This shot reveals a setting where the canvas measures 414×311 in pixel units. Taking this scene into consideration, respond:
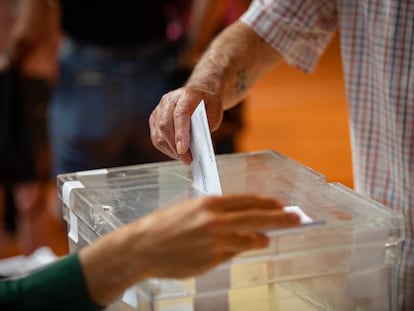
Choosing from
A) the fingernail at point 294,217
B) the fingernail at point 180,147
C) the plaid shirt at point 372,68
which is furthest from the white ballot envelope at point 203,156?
the plaid shirt at point 372,68

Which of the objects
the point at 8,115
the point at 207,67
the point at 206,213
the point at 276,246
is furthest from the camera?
the point at 8,115

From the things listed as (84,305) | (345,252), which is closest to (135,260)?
(84,305)

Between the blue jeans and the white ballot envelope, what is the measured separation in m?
1.43

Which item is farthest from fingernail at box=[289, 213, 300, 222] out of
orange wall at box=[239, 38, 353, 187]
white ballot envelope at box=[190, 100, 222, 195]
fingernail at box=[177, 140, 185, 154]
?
orange wall at box=[239, 38, 353, 187]

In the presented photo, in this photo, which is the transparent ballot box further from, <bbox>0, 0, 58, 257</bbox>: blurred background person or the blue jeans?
<bbox>0, 0, 58, 257</bbox>: blurred background person

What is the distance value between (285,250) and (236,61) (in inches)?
25.5

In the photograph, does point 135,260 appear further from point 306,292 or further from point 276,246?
point 306,292

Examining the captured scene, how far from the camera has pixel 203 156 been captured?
117 cm

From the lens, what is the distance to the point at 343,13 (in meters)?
1.55

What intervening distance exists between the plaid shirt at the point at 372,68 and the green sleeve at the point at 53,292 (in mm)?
663

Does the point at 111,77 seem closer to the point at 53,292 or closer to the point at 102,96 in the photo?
the point at 102,96

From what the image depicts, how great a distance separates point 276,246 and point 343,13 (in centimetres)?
68

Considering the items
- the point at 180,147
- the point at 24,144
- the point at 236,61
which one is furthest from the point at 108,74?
the point at 180,147

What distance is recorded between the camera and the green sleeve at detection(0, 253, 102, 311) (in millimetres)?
904
